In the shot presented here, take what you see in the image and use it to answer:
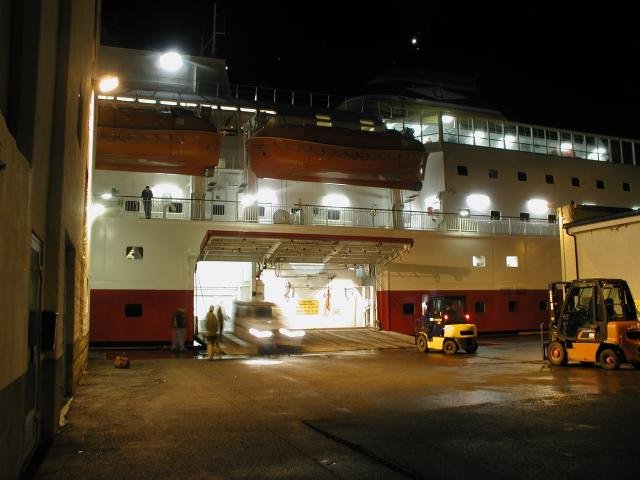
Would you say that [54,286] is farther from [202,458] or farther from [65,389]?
[65,389]

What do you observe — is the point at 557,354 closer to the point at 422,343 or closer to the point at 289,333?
the point at 422,343

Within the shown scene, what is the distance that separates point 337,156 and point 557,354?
12449mm

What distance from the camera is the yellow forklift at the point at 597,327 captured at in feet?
47.7

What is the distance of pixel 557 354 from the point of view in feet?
52.6

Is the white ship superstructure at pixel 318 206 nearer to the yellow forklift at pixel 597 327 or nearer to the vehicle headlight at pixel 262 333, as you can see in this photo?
the vehicle headlight at pixel 262 333

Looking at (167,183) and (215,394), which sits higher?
(167,183)

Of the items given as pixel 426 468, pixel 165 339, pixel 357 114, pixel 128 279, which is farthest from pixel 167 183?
pixel 426 468

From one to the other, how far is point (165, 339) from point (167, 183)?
7.42 meters

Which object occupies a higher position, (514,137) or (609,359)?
(514,137)

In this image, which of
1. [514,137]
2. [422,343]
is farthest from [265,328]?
[514,137]

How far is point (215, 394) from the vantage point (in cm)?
1173

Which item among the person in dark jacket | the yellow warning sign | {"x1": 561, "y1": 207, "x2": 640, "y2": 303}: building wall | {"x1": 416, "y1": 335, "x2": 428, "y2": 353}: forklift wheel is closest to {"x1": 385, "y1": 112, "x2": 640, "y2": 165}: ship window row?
the yellow warning sign

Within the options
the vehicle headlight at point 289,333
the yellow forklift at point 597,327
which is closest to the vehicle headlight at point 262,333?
the vehicle headlight at point 289,333

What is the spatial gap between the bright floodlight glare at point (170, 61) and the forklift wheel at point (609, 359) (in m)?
23.6
